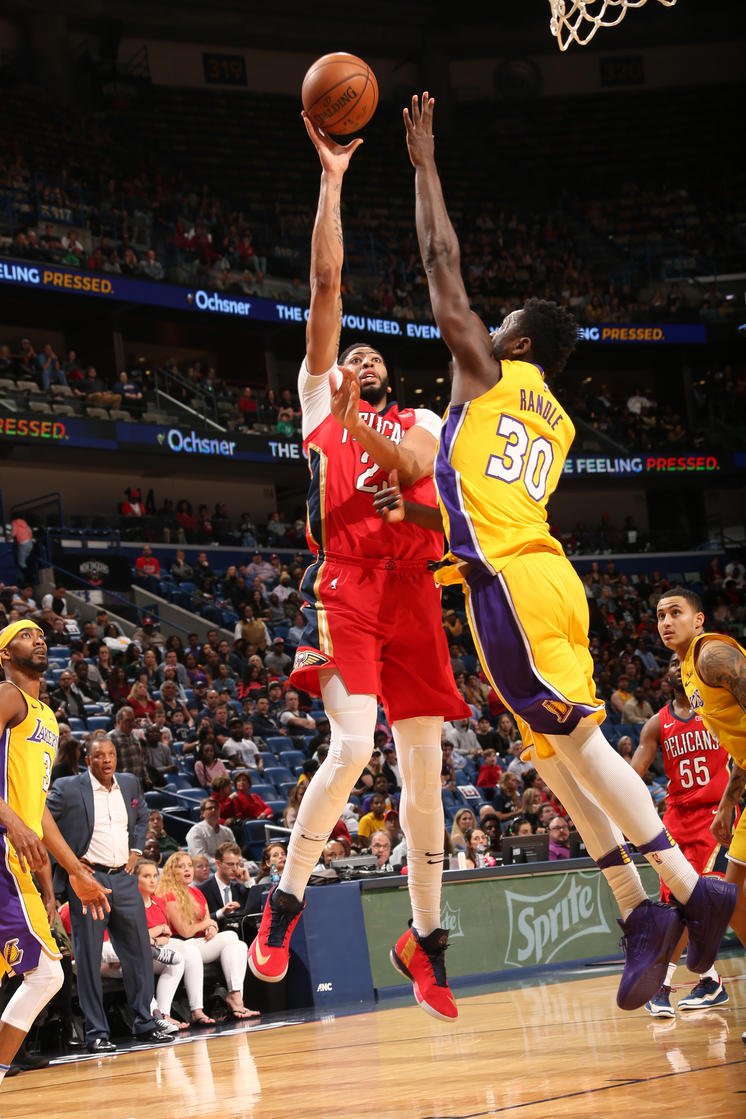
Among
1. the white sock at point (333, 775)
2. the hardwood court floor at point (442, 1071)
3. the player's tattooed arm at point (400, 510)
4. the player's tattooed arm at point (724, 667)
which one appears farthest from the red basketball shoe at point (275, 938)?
the player's tattooed arm at point (724, 667)

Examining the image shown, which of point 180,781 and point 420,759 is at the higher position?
point 420,759

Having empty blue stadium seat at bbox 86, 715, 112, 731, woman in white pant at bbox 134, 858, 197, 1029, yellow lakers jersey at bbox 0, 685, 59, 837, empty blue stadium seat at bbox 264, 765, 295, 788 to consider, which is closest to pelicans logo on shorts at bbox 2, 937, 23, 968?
yellow lakers jersey at bbox 0, 685, 59, 837

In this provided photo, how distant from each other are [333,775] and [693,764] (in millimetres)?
3560

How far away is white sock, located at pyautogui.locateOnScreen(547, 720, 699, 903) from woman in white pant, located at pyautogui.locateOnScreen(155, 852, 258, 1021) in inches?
227

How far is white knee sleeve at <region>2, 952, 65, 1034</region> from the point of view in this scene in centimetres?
532

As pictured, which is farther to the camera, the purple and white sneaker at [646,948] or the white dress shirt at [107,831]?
the white dress shirt at [107,831]

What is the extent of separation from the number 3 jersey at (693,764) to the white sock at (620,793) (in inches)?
130

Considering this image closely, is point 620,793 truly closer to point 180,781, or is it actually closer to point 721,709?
point 721,709

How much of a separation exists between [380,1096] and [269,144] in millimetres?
29933

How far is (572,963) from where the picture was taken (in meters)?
11.3

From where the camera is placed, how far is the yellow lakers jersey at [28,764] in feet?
18.5

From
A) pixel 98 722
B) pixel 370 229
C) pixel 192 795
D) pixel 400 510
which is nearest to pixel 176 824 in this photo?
pixel 192 795

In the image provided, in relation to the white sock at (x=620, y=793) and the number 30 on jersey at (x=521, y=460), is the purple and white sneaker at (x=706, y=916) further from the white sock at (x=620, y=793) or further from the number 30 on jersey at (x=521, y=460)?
the number 30 on jersey at (x=521, y=460)

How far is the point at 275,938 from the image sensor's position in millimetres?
5117
